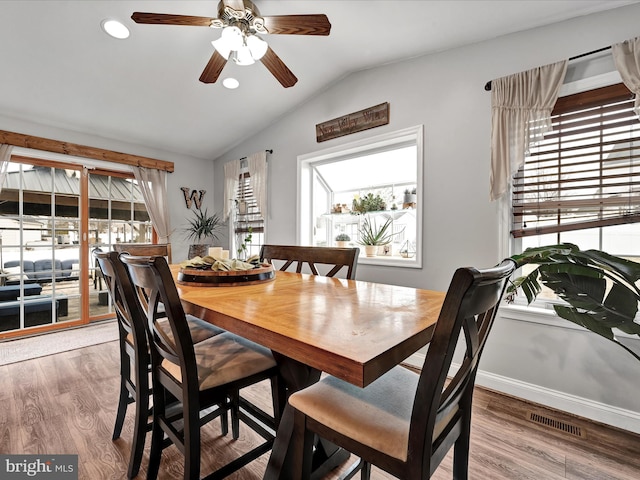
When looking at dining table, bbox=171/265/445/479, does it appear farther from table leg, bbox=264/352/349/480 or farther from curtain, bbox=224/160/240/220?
curtain, bbox=224/160/240/220

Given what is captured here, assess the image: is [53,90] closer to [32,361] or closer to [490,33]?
[32,361]

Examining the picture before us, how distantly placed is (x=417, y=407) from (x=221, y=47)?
6.84ft

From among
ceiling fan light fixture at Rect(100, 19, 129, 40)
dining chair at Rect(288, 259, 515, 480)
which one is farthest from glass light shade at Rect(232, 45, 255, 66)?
dining chair at Rect(288, 259, 515, 480)

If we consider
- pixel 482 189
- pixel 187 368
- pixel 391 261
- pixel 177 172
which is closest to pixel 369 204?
pixel 391 261

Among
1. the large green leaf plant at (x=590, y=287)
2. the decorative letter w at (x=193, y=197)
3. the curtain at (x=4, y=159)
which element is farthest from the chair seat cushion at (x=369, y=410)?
the decorative letter w at (x=193, y=197)

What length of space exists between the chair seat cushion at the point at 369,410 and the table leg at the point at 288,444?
108 millimetres

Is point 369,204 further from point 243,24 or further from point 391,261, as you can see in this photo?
point 243,24

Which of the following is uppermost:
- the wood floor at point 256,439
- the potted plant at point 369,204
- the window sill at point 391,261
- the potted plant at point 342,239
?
the potted plant at point 369,204

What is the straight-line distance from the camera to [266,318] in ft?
3.07

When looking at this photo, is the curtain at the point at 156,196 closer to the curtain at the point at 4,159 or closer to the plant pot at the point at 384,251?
the curtain at the point at 4,159

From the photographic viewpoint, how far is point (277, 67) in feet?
6.85

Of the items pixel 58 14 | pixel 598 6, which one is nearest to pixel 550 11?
pixel 598 6

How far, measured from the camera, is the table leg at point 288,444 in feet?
3.19

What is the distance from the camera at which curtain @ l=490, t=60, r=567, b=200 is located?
193 cm
